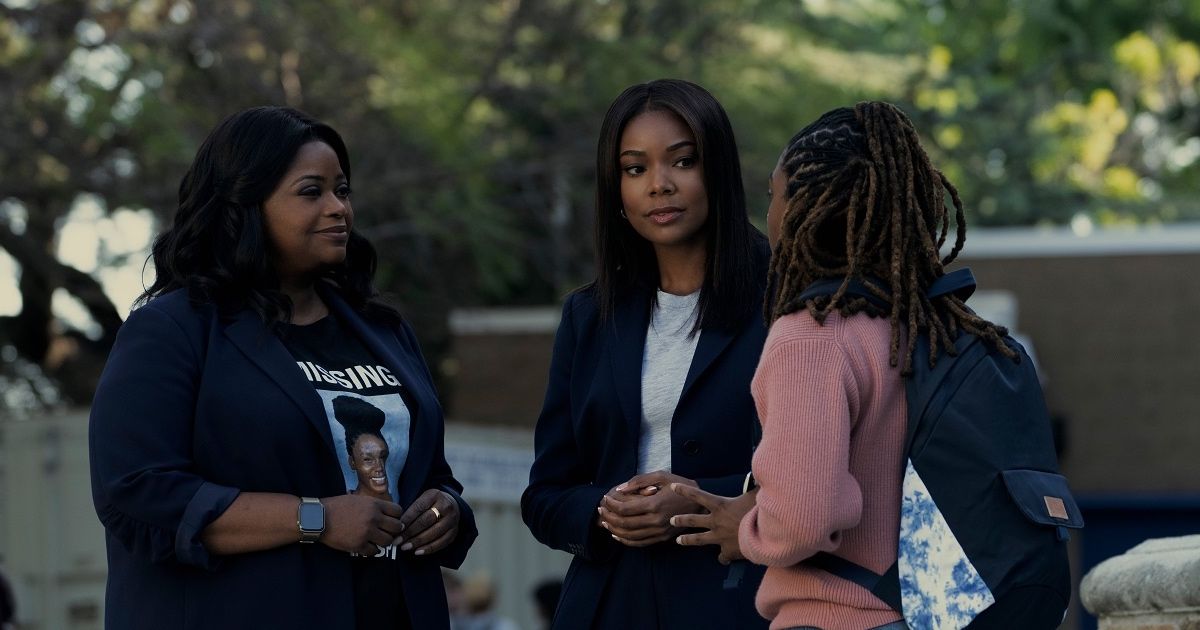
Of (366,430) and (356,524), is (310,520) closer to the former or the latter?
(356,524)

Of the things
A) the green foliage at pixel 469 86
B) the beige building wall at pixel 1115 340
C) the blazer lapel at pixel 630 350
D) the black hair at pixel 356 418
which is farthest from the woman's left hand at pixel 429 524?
the beige building wall at pixel 1115 340

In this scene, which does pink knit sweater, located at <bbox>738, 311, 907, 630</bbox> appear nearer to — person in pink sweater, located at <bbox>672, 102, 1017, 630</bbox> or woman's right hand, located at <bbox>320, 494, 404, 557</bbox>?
person in pink sweater, located at <bbox>672, 102, 1017, 630</bbox>

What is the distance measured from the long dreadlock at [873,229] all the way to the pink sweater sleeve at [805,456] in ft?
0.35

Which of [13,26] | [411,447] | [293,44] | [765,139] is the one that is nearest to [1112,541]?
[765,139]

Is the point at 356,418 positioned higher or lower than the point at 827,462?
lower

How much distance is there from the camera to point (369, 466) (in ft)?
14.3

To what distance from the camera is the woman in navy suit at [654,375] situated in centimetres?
429

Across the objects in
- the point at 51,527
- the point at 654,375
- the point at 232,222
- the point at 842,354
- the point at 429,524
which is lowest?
the point at 51,527

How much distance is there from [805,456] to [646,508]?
2.76 feet

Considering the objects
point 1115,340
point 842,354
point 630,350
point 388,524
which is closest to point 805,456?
point 842,354

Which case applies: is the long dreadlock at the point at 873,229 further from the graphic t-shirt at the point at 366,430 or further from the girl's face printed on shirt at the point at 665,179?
the graphic t-shirt at the point at 366,430

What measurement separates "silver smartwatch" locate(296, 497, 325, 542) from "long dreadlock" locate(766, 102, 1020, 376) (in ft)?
3.96

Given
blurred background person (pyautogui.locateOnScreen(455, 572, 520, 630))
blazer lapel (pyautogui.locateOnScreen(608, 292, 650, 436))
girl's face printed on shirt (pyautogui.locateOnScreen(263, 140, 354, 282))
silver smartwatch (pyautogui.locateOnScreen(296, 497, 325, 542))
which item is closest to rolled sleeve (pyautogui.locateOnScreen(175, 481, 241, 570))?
silver smartwatch (pyautogui.locateOnScreen(296, 497, 325, 542))

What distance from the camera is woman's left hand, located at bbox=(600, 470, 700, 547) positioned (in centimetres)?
416
